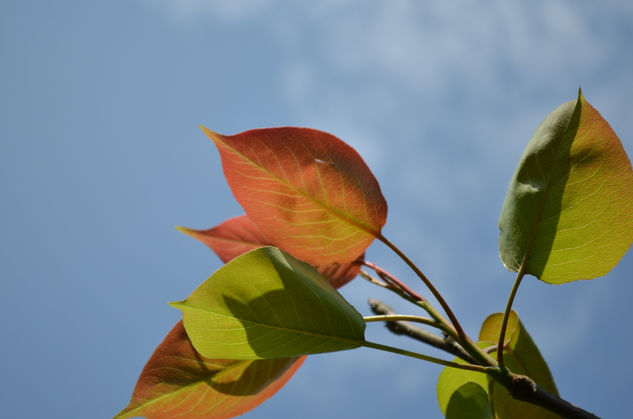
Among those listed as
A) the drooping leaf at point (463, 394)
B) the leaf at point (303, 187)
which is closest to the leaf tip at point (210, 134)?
the leaf at point (303, 187)

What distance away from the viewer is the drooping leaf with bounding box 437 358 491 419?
0.58m

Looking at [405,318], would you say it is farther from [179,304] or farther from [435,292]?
[179,304]

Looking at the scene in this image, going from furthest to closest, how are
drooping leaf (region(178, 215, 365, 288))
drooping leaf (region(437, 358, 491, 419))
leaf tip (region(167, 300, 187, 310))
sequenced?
drooping leaf (region(178, 215, 365, 288)), drooping leaf (region(437, 358, 491, 419)), leaf tip (region(167, 300, 187, 310))

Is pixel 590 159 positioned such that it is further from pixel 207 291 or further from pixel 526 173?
pixel 207 291

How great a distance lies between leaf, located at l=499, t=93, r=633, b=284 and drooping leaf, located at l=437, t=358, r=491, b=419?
0.15 meters

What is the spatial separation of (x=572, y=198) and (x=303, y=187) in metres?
0.25

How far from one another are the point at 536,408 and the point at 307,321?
33 centimetres

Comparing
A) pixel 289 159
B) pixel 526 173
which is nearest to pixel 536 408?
pixel 526 173

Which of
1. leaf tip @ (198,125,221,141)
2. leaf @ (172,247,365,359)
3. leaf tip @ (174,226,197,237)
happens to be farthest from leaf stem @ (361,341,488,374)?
leaf tip @ (174,226,197,237)

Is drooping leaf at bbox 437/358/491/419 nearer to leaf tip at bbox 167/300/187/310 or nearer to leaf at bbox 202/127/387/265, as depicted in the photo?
leaf at bbox 202/127/387/265

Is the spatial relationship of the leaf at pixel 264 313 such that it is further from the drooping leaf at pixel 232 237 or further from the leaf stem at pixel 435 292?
the drooping leaf at pixel 232 237

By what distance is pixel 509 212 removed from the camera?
0.54 metres

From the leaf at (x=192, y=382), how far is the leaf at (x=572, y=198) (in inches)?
10.7

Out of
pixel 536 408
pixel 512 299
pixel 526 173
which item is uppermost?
pixel 526 173
